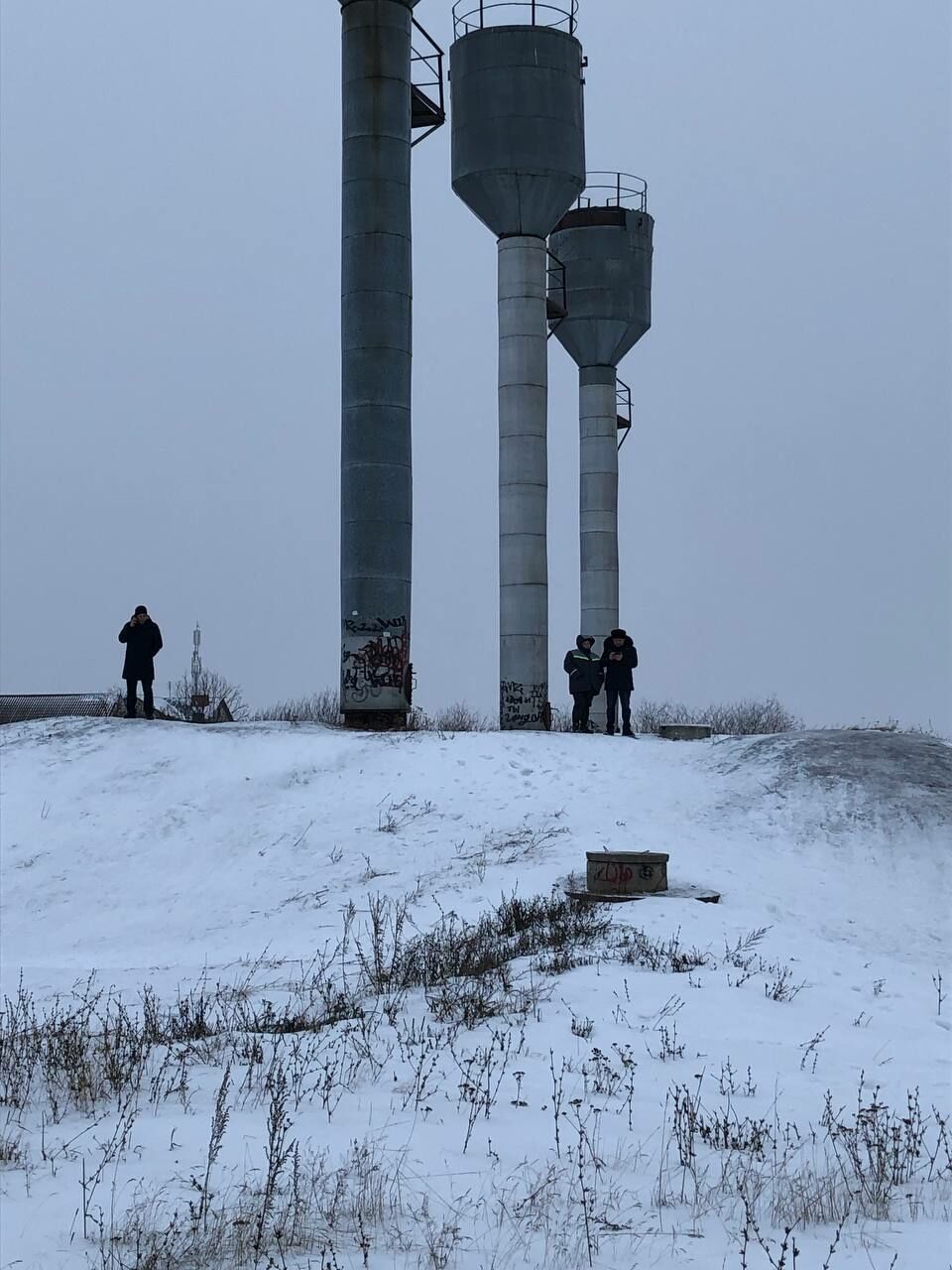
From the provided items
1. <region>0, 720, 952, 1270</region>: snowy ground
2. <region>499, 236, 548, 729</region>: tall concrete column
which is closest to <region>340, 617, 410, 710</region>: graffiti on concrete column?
<region>0, 720, 952, 1270</region>: snowy ground

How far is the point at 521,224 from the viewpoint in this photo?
27125mm

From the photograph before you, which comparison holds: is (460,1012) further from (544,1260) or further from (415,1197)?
(544,1260)

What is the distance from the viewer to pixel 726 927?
41.8ft

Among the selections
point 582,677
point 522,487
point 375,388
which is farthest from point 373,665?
point 522,487

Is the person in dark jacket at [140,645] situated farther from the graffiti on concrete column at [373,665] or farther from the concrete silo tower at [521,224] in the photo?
the concrete silo tower at [521,224]

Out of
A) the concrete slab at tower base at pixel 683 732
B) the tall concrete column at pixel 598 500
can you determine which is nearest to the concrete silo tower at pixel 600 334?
the tall concrete column at pixel 598 500

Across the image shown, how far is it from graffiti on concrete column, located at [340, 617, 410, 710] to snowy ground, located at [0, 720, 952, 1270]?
1499 mm

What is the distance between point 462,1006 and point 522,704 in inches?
663

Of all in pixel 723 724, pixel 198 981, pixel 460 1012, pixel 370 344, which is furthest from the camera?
pixel 723 724

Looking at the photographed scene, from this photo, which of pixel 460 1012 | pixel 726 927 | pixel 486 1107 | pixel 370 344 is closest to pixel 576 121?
pixel 370 344

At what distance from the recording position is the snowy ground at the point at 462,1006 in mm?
6035

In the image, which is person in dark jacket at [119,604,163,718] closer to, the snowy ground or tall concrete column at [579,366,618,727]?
the snowy ground

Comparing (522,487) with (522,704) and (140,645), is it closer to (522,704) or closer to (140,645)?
(522,704)

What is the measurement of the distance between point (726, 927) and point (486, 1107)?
19.0 ft
